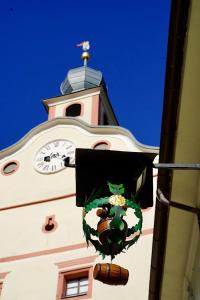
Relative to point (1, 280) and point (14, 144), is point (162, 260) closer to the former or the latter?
point (1, 280)

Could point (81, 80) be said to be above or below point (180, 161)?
above

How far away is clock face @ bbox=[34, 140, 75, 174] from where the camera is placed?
18.9 metres

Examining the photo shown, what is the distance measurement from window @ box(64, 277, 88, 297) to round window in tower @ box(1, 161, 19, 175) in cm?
523

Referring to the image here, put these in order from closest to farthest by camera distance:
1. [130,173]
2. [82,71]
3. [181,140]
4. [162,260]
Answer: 1. [130,173]
2. [181,140]
3. [162,260]
4. [82,71]

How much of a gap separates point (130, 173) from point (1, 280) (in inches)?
438

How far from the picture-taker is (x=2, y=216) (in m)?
17.7

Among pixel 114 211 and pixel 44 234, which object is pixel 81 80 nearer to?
pixel 44 234

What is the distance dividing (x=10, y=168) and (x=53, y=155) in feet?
A: 4.81

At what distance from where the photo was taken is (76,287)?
1520 centimetres

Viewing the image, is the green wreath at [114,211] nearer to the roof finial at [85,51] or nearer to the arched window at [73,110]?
the arched window at [73,110]

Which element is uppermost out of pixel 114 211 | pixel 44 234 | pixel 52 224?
pixel 52 224

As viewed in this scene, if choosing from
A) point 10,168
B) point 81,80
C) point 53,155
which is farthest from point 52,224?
point 81,80

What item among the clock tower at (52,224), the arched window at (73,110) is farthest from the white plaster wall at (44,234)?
the arched window at (73,110)

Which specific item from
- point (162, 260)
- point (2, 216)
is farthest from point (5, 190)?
point (162, 260)
